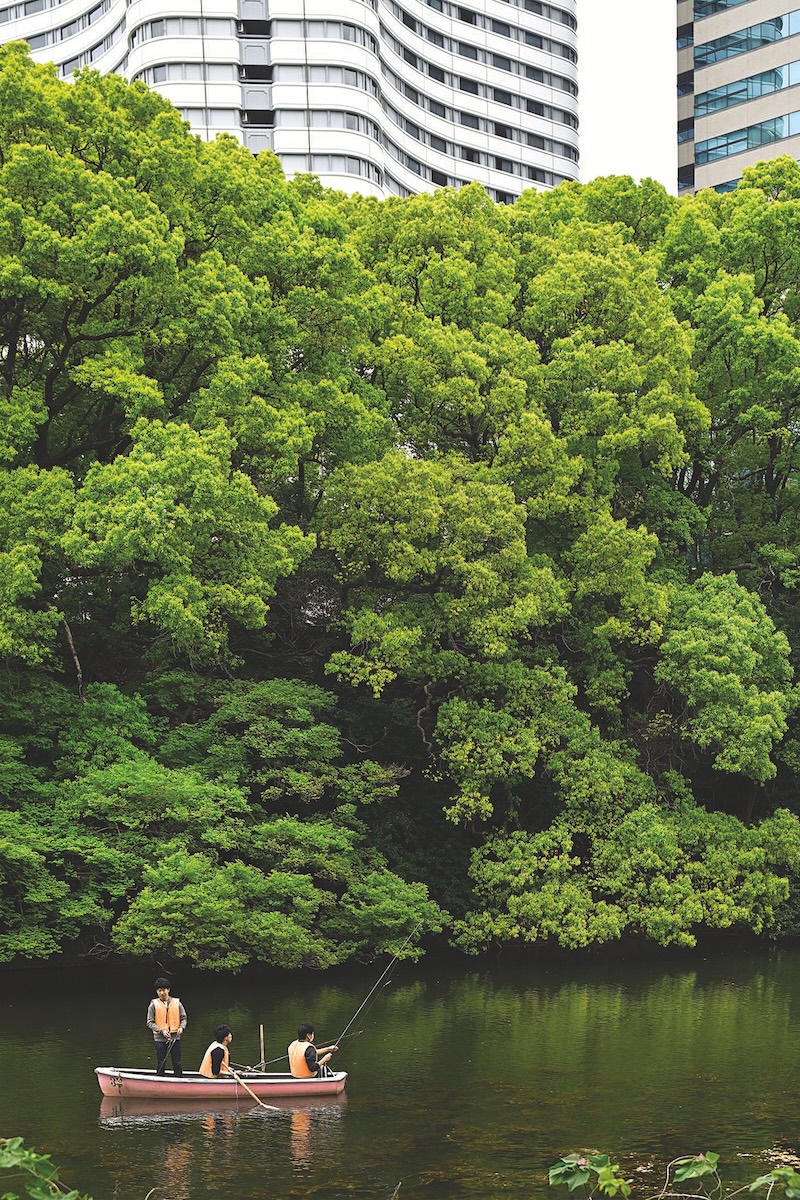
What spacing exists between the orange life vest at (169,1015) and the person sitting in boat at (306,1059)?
1.84 metres

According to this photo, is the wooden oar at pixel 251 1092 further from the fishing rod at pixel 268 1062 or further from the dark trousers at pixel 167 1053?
the dark trousers at pixel 167 1053

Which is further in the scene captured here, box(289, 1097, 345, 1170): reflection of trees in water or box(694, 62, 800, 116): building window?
box(694, 62, 800, 116): building window

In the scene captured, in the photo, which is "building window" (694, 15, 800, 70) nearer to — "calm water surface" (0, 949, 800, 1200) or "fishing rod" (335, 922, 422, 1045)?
"calm water surface" (0, 949, 800, 1200)

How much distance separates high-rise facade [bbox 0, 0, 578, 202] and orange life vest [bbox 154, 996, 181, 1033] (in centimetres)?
5384

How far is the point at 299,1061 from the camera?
20344 mm

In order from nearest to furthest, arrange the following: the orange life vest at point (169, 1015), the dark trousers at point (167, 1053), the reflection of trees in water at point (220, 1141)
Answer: the reflection of trees in water at point (220, 1141)
the dark trousers at point (167, 1053)
the orange life vest at point (169, 1015)

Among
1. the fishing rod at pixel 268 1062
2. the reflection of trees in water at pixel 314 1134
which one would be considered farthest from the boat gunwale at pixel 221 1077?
the reflection of trees in water at pixel 314 1134

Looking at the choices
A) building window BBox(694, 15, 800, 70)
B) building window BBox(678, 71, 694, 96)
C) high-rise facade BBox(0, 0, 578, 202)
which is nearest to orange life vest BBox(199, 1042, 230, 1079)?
high-rise facade BBox(0, 0, 578, 202)

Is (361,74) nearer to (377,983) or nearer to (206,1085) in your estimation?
(377,983)

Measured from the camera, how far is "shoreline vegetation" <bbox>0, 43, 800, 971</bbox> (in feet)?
92.1

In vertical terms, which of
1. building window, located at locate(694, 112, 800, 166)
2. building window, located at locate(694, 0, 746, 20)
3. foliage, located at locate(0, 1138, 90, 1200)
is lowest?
foliage, located at locate(0, 1138, 90, 1200)

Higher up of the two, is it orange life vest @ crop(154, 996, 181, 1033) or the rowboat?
orange life vest @ crop(154, 996, 181, 1033)

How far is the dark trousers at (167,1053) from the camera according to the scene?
67.1ft

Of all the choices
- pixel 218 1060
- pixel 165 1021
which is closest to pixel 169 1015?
pixel 165 1021
